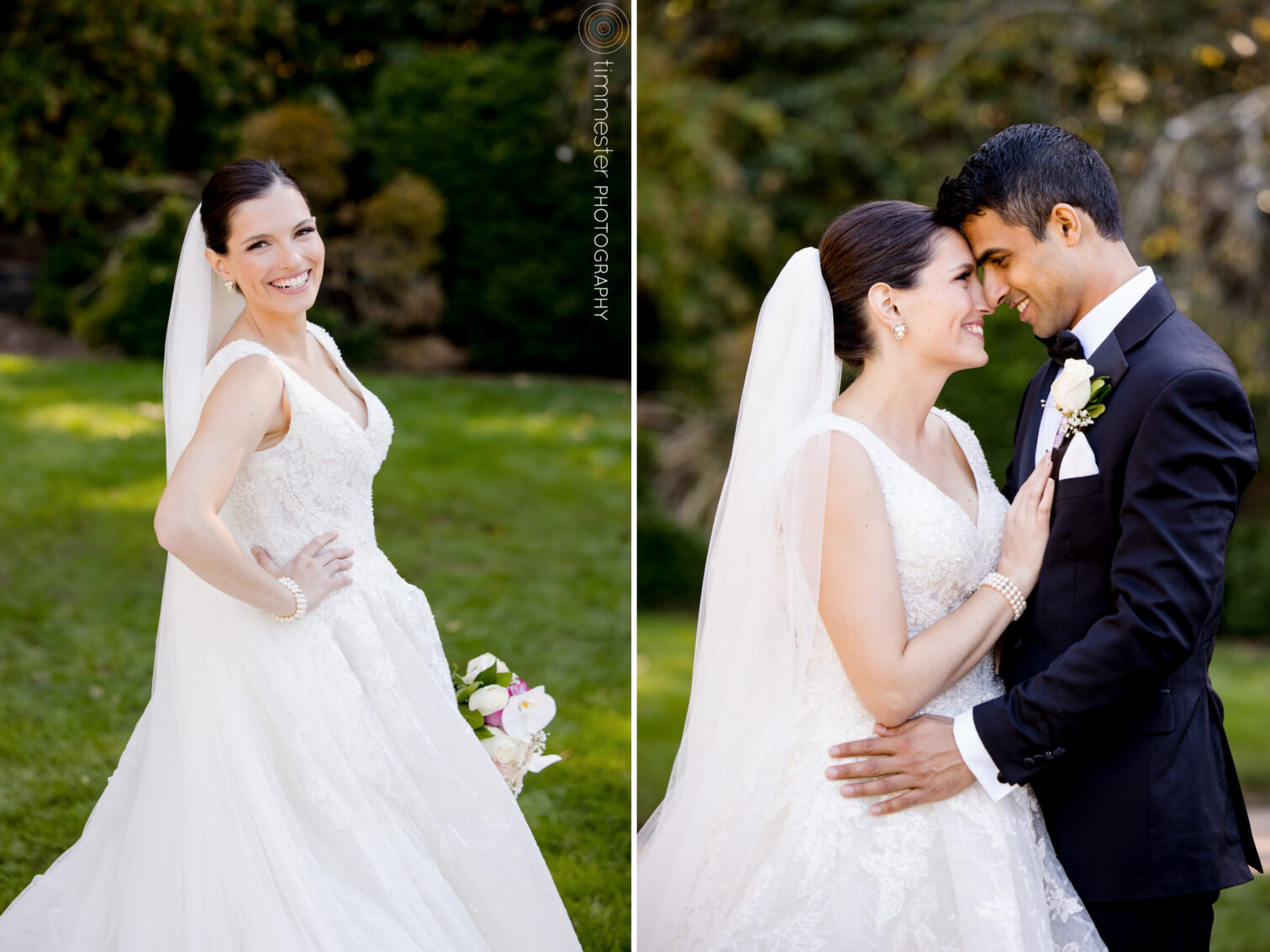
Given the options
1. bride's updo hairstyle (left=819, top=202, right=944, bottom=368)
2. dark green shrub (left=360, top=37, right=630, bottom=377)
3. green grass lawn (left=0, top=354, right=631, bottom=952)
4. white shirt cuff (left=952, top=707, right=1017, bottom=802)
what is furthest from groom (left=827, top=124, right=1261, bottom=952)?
dark green shrub (left=360, top=37, right=630, bottom=377)

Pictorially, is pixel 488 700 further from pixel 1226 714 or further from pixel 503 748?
pixel 1226 714

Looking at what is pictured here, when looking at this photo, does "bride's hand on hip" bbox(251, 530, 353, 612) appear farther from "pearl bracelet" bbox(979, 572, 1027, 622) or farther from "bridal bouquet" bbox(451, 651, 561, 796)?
"pearl bracelet" bbox(979, 572, 1027, 622)

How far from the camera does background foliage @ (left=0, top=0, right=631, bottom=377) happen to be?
9.45 metres

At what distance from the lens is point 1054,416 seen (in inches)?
104

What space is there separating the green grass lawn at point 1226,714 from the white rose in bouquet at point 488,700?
2.54m

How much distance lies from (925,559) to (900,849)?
616mm

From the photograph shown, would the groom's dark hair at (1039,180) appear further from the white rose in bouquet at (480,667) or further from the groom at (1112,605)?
the white rose in bouquet at (480,667)

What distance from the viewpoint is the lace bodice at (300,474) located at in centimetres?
269

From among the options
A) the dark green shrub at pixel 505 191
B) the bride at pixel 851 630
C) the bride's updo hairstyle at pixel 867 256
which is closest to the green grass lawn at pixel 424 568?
the dark green shrub at pixel 505 191

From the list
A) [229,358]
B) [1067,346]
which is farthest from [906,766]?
[229,358]

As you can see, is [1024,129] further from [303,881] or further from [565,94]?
[565,94]

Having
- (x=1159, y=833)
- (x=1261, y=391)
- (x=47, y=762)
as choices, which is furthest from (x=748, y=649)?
(x=1261, y=391)

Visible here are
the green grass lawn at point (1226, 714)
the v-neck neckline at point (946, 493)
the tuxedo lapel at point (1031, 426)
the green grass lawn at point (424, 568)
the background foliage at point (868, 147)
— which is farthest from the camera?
the background foliage at point (868, 147)

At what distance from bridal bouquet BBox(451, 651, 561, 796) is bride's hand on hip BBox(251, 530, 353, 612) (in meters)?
0.56
